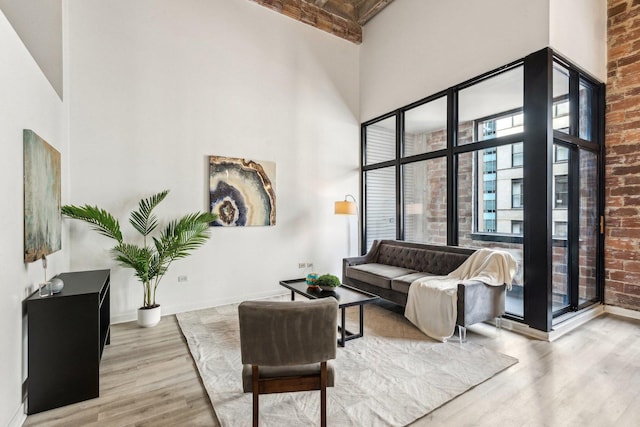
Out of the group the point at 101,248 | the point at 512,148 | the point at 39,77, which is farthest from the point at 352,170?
the point at 39,77

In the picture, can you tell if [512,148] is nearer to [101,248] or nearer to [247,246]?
[247,246]

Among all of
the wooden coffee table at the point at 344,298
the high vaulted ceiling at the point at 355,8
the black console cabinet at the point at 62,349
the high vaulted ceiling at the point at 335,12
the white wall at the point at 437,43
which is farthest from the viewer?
the high vaulted ceiling at the point at 355,8

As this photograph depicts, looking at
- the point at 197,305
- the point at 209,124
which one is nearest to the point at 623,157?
the point at 209,124

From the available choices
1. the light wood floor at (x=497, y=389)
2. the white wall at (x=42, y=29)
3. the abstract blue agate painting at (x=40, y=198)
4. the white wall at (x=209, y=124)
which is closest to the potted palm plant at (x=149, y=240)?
the white wall at (x=209, y=124)

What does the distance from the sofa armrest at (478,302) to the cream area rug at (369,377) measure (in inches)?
11.5

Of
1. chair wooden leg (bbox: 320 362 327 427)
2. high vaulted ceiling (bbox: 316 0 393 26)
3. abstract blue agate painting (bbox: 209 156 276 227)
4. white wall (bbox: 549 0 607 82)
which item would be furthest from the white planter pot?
high vaulted ceiling (bbox: 316 0 393 26)

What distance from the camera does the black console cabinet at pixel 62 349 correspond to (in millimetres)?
2148

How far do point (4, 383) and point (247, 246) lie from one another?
10.2 ft

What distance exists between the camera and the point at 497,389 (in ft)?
7.75

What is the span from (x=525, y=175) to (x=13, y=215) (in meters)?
4.61

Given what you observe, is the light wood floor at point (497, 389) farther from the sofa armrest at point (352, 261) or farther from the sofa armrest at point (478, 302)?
the sofa armrest at point (352, 261)

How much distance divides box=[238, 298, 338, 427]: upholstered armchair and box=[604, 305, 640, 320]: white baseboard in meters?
4.43

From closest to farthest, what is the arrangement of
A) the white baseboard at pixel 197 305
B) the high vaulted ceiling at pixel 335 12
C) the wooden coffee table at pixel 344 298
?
the wooden coffee table at pixel 344 298
the white baseboard at pixel 197 305
the high vaulted ceiling at pixel 335 12

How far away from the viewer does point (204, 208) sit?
4445mm
